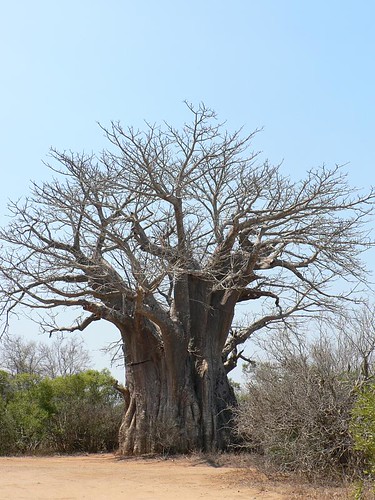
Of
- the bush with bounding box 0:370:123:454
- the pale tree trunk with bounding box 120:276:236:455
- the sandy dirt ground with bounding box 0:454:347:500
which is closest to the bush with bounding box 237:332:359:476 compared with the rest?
the sandy dirt ground with bounding box 0:454:347:500

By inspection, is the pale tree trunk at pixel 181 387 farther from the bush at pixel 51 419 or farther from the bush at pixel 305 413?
the bush at pixel 305 413

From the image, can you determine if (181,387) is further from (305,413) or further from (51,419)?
(305,413)

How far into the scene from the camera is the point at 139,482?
1109cm

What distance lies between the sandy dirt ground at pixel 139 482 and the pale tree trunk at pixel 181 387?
0.96 m

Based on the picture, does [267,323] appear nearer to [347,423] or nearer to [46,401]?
[46,401]

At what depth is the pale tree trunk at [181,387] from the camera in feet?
50.8

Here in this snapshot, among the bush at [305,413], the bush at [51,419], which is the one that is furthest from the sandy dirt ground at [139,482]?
the bush at [51,419]

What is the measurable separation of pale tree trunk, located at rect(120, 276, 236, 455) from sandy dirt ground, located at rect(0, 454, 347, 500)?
0.96 meters

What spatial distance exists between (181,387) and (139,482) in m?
4.96

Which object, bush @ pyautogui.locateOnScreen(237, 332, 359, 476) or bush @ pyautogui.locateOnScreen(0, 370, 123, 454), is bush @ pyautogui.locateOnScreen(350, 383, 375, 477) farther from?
bush @ pyautogui.locateOnScreen(0, 370, 123, 454)

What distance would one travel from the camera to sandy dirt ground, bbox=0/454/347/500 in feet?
30.9

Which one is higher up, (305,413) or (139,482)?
(305,413)

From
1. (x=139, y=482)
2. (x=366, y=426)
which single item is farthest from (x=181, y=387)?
(x=366, y=426)

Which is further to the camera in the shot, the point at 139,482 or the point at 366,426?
the point at 139,482
